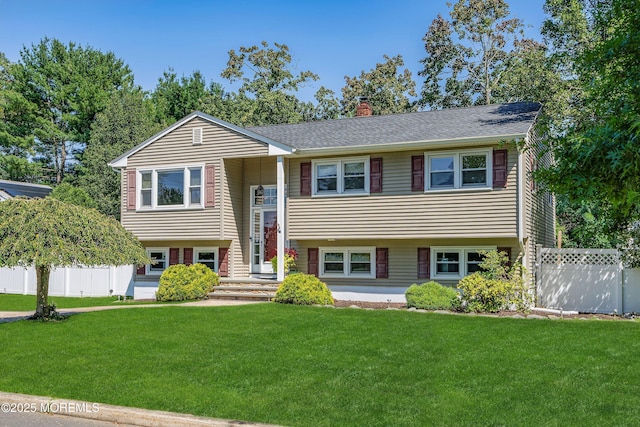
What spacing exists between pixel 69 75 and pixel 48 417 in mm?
36939

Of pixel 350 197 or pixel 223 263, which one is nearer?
pixel 350 197

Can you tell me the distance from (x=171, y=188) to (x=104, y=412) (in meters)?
13.9

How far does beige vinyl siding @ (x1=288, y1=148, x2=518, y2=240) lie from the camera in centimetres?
1652

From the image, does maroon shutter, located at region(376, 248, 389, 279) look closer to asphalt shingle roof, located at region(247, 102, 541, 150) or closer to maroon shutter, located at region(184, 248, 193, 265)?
asphalt shingle roof, located at region(247, 102, 541, 150)

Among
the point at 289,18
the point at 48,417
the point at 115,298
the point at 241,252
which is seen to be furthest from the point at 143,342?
the point at 289,18

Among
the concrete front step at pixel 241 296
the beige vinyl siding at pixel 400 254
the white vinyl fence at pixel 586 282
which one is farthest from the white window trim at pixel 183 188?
the white vinyl fence at pixel 586 282

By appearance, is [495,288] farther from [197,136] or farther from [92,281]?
[92,281]

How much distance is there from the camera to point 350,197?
1834 centimetres

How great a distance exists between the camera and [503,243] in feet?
56.5

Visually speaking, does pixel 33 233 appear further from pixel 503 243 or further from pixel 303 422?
pixel 503 243

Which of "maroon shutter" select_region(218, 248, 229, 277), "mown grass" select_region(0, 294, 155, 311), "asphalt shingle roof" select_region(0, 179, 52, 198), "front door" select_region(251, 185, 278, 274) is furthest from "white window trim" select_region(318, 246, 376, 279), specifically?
"asphalt shingle roof" select_region(0, 179, 52, 198)

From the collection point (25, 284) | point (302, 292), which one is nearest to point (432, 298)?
point (302, 292)

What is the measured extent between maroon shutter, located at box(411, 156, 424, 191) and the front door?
Result: 5202 millimetres

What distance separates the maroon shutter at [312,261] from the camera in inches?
769
